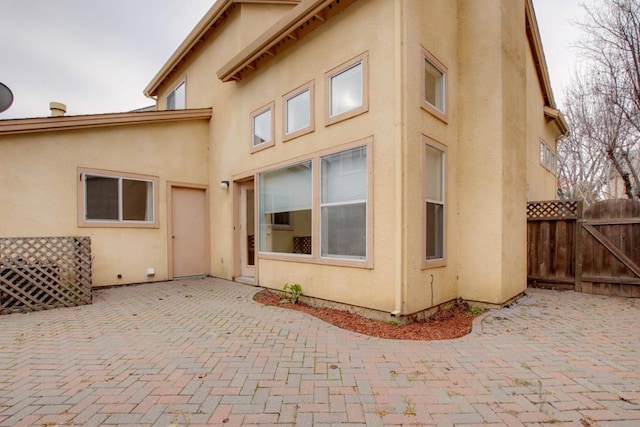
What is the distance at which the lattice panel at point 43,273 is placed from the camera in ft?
16.8

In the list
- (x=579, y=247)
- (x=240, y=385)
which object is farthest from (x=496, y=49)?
(x=240, y=385)

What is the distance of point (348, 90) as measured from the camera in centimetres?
529

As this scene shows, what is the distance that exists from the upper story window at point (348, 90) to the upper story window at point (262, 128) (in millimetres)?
1846

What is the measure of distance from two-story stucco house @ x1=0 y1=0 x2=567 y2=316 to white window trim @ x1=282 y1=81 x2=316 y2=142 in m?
0.03

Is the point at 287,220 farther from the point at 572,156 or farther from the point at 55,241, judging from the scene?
the point at 572,156

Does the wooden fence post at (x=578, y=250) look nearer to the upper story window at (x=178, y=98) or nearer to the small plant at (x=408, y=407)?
the small plant at (x=408, y=407)

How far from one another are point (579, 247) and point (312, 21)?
737 cm

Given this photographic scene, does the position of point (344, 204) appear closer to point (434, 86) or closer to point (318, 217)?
A: point (318, 217)

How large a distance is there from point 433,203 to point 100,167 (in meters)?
7.63

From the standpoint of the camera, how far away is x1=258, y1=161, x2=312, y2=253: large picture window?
6.02m

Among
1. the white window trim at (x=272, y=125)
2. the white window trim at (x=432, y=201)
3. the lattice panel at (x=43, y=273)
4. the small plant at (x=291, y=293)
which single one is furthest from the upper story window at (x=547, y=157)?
the lattice panel at (x=43, y=273)

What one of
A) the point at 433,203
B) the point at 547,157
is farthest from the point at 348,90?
the point at 547,157

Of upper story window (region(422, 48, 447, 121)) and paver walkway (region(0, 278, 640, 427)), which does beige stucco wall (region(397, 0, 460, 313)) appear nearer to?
upper story window (region(422, 48, 447, 121))

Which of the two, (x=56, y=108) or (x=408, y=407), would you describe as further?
(x=56, y=108)
